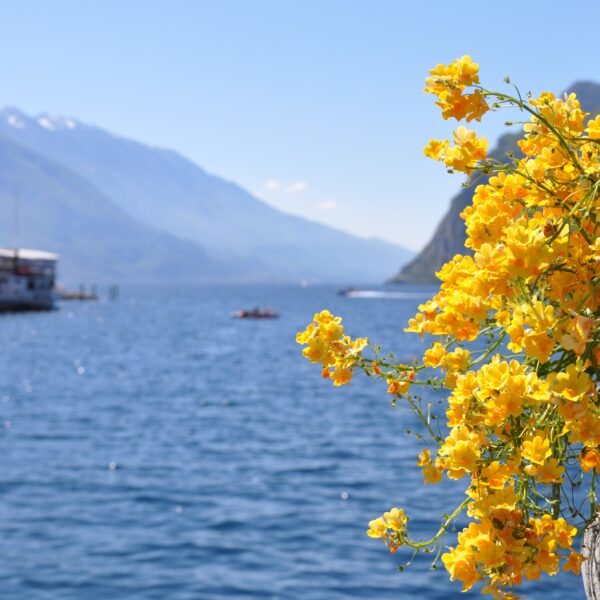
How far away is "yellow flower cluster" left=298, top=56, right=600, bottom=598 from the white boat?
457 feet

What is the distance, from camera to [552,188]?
338cm

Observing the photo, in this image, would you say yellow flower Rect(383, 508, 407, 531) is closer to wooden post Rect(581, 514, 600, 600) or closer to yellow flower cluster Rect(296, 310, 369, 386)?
yellow flower cluster Rect(296, 310, 369, 386)

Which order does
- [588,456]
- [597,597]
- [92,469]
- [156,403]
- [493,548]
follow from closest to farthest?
[493,548]
[588,456]
[597,597]
[92,469]
[156,403]

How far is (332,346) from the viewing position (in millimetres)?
3514

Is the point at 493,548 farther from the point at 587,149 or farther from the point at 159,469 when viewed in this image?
the point at 159,469

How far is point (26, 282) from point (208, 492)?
12627 centimetres

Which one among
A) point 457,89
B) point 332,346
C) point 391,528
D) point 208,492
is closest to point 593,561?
point 391,528

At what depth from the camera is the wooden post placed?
3785 millimetres

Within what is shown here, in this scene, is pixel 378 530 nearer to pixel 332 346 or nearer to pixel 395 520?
pixel 395 520

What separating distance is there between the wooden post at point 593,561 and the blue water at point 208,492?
13.3m

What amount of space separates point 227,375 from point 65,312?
105541 millimetres

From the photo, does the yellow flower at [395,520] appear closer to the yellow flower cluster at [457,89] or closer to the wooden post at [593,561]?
the wooden post at [593,561]

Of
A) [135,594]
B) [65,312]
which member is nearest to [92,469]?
[135,594]

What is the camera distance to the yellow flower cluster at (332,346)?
136 inches
